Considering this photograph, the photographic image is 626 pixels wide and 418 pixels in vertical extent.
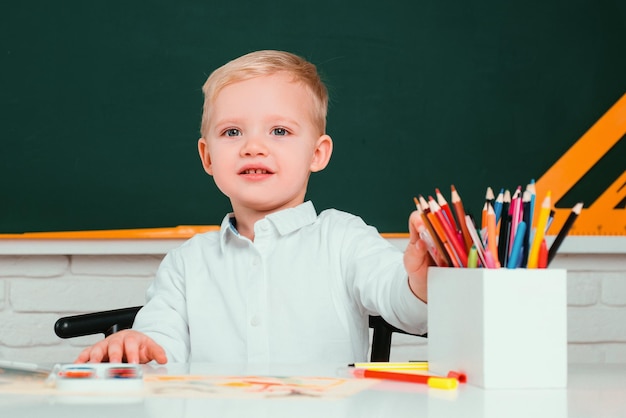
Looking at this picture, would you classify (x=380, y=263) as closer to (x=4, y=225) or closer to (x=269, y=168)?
(x=269, y=168)

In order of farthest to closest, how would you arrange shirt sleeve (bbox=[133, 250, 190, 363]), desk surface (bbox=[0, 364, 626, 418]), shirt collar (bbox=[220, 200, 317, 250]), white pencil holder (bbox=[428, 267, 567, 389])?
1. shirt collar (bbox=[220, 200, 317, 250])
2. shirt sleeve (bbox=[133, 250, 190, 363])
3. white pencil holder (bbox=[428, 267, 567, 389])
4. desk surface (bbox=[0, 364, 626, 418])

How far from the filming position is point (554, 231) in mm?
1787

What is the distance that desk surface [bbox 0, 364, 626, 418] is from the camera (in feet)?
1.79

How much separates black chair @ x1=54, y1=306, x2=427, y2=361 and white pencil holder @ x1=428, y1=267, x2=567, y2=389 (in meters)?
0.45

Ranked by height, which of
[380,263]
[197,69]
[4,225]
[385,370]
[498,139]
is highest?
[197,69]

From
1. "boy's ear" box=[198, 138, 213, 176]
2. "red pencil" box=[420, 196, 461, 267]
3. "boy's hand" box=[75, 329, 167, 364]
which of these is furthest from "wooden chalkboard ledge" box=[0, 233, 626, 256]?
"red pencil" box=[420, 196, 461, 267]

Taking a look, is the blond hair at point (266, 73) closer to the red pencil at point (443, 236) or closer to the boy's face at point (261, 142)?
the boy's face at point (261, 142)

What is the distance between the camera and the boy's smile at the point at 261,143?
3.93ft

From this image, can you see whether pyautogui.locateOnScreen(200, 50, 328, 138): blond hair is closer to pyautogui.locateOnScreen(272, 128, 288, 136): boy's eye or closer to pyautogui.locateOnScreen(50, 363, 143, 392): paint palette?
pyautogui.locateOnScreen(272, 128, 288, 136): boy's eye

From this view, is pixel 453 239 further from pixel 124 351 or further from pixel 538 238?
pixel 124 351

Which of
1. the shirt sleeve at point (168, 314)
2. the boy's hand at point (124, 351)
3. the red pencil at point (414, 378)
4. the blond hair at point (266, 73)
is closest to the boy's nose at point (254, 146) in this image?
the blond hair at point (266, 73)

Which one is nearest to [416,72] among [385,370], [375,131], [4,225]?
[375,131]

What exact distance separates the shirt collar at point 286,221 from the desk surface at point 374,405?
57 centimetres

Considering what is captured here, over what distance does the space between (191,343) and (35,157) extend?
2.35ft
